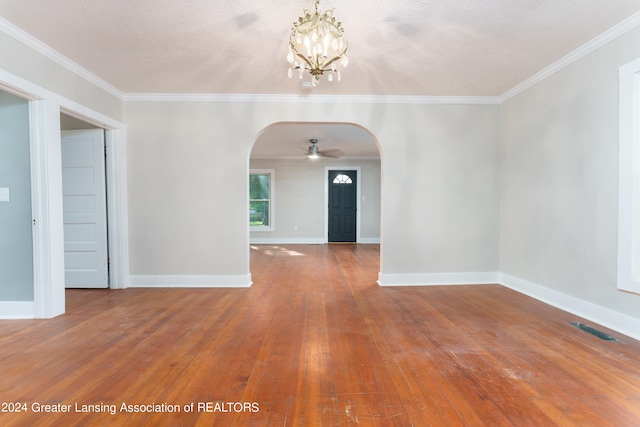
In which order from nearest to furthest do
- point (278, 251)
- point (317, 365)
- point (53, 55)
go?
point (317, 365), point (53, 55), point (278, 251)

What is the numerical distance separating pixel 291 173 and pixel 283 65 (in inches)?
217

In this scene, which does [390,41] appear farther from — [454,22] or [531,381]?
[531,381]

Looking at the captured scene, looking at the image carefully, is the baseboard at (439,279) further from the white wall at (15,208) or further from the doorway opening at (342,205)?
the doorway opening at (342,205)

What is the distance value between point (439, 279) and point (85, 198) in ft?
15.5

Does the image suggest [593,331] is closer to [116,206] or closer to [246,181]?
[246,181]

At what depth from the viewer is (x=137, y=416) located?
1492 millimetres

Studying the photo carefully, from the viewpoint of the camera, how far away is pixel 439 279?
4023mm

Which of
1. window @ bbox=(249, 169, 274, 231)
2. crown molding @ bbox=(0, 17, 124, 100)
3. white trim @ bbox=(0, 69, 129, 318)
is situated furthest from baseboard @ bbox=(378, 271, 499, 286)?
window @ bbox=(249, 169, 274, 231)

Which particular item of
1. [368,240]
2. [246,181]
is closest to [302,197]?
[368,240]

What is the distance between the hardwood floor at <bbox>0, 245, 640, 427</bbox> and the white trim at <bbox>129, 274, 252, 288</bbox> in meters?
0.55

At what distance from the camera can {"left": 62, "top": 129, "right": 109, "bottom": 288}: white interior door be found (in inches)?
147

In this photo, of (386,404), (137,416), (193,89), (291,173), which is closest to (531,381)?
(386,404)

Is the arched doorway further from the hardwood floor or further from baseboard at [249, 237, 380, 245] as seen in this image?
the hardwood floor

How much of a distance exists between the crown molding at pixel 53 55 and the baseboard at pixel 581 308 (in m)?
5.40
